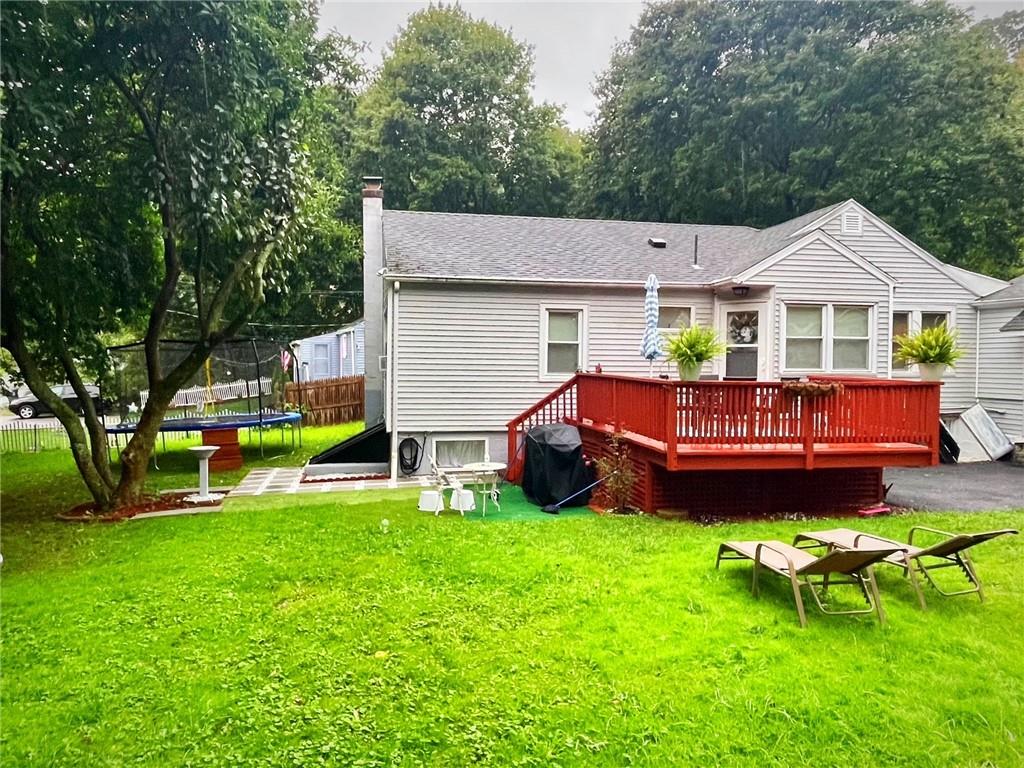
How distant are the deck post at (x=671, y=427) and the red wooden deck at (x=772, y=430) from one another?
0.5 inches

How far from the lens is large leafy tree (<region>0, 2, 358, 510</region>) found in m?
6.79

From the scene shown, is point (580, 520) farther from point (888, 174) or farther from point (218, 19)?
point (888, 174)

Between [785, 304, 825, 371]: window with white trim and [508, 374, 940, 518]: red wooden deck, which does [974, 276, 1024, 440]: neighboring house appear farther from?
[508, 374, 940, 518]: red wooden deck

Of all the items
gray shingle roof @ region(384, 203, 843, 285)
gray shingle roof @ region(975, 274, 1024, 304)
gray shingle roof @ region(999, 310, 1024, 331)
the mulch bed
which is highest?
gray shingle roof @ region(384, 203, 843, 285)

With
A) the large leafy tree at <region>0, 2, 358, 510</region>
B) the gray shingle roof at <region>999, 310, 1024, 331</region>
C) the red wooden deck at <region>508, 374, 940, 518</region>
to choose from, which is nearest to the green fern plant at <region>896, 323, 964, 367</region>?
the red wooden deck at <region>508, 374, 940, 518</region>

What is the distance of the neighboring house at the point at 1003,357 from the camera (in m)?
13.0

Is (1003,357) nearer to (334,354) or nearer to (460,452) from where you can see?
(460,452)

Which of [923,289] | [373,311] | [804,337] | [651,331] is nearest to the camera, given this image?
[651,331]

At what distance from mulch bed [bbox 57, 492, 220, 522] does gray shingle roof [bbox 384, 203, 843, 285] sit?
497 centimetres

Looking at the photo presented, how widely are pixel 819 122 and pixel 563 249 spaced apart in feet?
51.1

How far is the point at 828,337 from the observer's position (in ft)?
37.7

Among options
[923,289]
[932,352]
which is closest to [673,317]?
[932,352]

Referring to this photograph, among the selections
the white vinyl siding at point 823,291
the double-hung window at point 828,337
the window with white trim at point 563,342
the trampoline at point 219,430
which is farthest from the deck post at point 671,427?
the trampoline at point 219,430

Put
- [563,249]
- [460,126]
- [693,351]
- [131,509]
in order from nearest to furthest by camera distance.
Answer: [693,351], [131,509], [563,249], [460,126]
